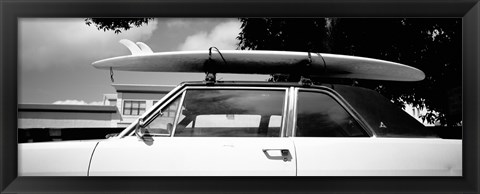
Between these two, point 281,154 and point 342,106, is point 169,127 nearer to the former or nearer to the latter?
point 281,154

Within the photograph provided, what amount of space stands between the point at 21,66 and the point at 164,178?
1.44 m

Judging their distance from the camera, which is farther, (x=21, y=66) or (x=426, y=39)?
(x=426, y=39)

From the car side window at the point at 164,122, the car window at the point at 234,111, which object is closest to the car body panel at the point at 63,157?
the car side window at the point at 164,122

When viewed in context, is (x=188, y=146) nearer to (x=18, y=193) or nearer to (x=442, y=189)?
(x=18, y=193)

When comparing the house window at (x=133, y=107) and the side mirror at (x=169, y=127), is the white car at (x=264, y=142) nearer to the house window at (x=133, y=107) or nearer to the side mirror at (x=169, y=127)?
the side mirror at (x=169, y=127)

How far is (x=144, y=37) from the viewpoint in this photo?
385 centimetres

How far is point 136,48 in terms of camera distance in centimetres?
339

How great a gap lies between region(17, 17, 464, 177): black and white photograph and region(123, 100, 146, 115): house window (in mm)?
52

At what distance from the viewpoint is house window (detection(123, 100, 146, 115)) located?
3.96m

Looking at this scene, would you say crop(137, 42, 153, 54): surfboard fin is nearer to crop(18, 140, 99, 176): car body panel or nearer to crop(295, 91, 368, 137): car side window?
crop(18, 140, 99, 176): car body panel

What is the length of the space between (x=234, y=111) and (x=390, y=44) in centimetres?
263

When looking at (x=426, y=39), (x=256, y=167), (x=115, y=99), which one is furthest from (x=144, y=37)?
(x=426, y=39)

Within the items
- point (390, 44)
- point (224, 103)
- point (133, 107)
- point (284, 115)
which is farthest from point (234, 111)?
point (390, 44)

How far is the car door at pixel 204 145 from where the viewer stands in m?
2.80
